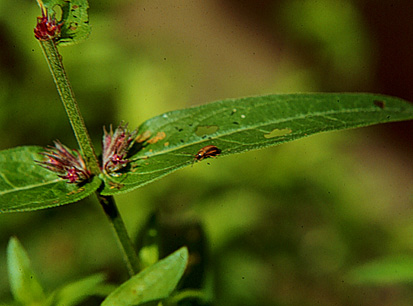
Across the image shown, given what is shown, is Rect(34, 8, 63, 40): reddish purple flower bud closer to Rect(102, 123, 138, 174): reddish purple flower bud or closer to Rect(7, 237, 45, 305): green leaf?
Rect(102, 123, 138, 174): reddish purple flower bud

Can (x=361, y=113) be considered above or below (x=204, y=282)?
above

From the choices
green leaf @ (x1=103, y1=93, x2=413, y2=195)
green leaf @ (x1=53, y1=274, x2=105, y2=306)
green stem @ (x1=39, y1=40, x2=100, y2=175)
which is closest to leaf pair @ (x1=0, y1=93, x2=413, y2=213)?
green leaf @ (x1=103, y1=93, x2=413, y2=195)

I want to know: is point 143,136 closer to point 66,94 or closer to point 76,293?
point 66,94

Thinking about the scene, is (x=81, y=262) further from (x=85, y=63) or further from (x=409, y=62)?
(x=409, y=62)

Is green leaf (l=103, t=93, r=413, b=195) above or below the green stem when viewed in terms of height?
below

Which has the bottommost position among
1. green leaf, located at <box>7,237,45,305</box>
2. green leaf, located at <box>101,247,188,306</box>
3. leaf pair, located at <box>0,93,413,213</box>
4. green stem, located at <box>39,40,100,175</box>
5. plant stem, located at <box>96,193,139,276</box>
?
green leaf, located at <box>7,237,45,305</box>

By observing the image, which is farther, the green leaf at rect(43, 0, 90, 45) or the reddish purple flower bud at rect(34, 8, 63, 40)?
the green leaf at rect(43, 0, 90, 45)

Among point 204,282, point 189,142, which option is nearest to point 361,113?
point 189,142
